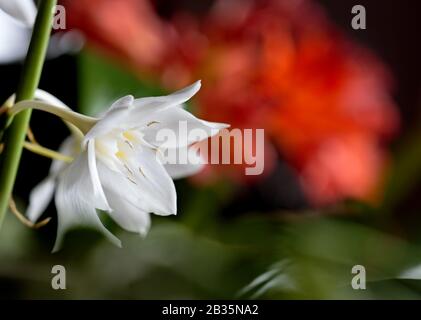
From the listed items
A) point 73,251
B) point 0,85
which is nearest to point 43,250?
point 73,251

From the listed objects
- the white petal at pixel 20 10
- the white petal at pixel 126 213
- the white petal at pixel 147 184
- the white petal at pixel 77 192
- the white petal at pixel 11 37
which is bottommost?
the white petal at pixel 77 192

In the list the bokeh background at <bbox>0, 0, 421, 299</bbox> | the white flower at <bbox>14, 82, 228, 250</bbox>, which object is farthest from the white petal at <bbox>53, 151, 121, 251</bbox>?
the bokeh background at <bbox>0, 0, 421, 299</bbox>

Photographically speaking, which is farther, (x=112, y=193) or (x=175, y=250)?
(x=175, y=250)

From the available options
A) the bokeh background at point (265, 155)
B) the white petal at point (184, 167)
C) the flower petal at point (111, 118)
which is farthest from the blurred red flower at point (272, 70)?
the flower petal at point (111, 118)

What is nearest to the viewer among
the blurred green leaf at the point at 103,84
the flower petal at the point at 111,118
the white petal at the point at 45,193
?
the flower petal at the point at 111,118

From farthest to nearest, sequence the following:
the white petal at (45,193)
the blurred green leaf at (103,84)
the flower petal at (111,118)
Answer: the blurred green leaf at (103,84) → the white petal at (45,193) → the flower petal at (111,118)

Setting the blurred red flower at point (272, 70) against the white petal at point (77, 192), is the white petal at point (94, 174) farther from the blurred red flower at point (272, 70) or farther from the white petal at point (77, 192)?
the blurred red flower at point (272, 70)

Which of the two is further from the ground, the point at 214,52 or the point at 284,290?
the point at 214,52

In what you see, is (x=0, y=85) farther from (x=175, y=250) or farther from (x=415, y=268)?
(x=415, y=268)
